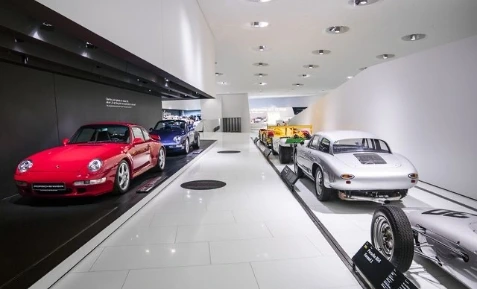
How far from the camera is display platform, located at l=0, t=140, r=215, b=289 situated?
2.22m

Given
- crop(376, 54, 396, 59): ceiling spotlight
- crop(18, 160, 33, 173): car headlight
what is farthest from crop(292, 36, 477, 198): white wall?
crop(18, 160, 33, 173): car headlight

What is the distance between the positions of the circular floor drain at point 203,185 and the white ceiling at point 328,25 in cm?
389

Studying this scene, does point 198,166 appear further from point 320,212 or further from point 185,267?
point 185,267

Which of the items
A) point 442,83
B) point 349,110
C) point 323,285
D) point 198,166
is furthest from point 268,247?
point 349,110

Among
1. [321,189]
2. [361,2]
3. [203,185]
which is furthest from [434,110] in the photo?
[203,185]

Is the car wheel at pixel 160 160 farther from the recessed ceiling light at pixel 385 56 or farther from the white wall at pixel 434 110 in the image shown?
the recessed ceiling light at pixel 385 56

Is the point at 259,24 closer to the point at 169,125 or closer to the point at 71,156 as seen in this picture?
the point at 169,125

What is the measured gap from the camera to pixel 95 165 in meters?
4.00

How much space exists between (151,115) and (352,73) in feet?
35.7

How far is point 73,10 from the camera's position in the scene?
241 cm

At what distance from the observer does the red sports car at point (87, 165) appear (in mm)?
3793

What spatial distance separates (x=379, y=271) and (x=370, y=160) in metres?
2.49

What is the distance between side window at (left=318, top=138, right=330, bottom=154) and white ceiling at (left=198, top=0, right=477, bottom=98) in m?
3.06

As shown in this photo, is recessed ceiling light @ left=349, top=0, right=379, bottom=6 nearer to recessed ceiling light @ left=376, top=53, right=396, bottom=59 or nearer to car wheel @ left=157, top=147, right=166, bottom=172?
car wheel @ left=157, top=147, right=166, bottom=172
